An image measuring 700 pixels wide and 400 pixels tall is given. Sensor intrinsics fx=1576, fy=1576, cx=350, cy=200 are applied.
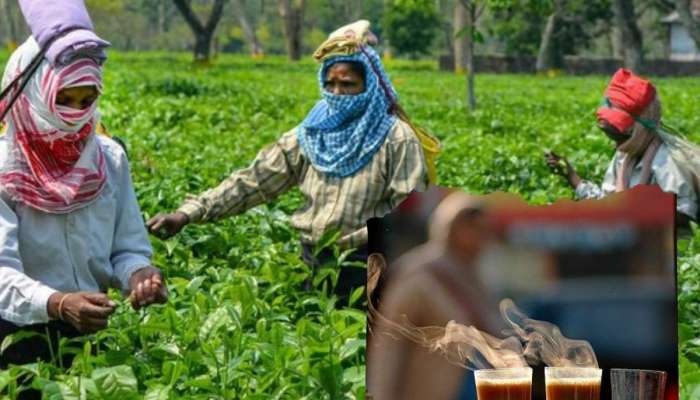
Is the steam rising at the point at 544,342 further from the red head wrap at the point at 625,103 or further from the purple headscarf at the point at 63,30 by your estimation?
the red head wrap at the point at 625,103

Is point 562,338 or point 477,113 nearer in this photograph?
point 562,338

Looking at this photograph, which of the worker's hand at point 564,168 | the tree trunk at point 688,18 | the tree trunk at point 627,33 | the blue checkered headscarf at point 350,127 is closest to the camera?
the blue checkered headscarf at point 350,127

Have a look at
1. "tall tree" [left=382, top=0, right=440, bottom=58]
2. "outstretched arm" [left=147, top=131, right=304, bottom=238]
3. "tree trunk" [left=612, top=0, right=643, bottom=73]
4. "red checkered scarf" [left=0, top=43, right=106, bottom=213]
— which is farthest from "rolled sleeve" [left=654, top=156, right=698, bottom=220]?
"tall tree" [left=382, top=0, right=440, bottom=58]

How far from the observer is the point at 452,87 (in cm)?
3359

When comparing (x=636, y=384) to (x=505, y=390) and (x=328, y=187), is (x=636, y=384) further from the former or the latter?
(x=328, y=187)

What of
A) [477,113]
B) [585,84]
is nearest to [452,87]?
[585,84]

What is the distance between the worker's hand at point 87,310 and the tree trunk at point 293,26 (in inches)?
1939

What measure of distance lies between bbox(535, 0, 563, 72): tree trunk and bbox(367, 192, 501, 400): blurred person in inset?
39.6 m

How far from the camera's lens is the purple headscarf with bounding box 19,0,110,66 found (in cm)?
371

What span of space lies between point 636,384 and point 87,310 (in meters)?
1.71

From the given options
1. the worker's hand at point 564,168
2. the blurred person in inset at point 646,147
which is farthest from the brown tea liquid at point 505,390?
the worker's hand at point 564,168

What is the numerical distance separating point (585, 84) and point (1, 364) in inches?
1324

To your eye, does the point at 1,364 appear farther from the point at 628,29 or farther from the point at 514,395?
the point at 628,29

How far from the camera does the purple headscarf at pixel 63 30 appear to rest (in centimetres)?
371
